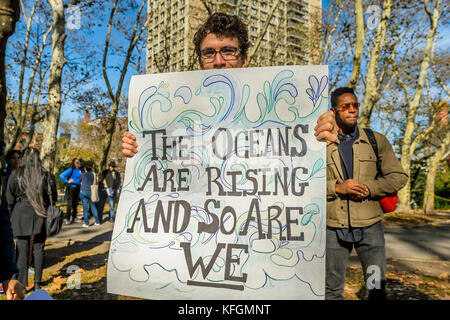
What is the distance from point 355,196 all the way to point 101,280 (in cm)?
373

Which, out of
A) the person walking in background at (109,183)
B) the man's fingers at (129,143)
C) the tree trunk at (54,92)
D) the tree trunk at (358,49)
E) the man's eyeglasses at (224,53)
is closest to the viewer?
the man's fingers at (129,143)

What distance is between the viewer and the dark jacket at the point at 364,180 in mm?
2225

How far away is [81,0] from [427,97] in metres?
19.3

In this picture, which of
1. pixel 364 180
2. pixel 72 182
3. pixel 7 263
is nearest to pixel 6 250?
pixel 7 263

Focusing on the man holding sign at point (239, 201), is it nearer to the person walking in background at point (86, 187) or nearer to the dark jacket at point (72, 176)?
the person walking in background at point (86, 187)

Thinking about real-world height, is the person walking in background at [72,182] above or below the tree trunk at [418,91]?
below

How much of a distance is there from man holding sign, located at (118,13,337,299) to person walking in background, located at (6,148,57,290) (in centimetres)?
319

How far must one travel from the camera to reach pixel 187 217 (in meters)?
1.58

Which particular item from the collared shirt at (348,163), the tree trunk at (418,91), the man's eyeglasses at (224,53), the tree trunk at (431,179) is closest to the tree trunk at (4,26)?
the man's eyeglasses at (224,53)

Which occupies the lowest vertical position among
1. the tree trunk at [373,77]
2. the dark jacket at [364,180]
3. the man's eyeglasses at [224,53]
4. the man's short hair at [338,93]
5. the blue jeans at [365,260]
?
the blue jeans at [365,260]

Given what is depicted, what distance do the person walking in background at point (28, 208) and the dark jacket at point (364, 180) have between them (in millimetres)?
3716

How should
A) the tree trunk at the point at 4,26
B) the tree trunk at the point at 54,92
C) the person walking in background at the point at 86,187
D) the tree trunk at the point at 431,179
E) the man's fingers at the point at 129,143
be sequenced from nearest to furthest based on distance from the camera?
1. the man's fingers at the point at 129,143
2. the tree trunk at the point at 4,26
3. the tree trunk at the point at 54,92
4. the person walking in background at the point at 86,187
5. the tree trunk at the point at 431,179

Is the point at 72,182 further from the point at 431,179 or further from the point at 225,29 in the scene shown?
the point at 431,179

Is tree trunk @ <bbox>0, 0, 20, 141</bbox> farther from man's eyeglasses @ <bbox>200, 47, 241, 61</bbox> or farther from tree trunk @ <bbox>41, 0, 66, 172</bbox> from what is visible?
tree trunk @ <bbox>41, 0, 66, 172</bbox>
